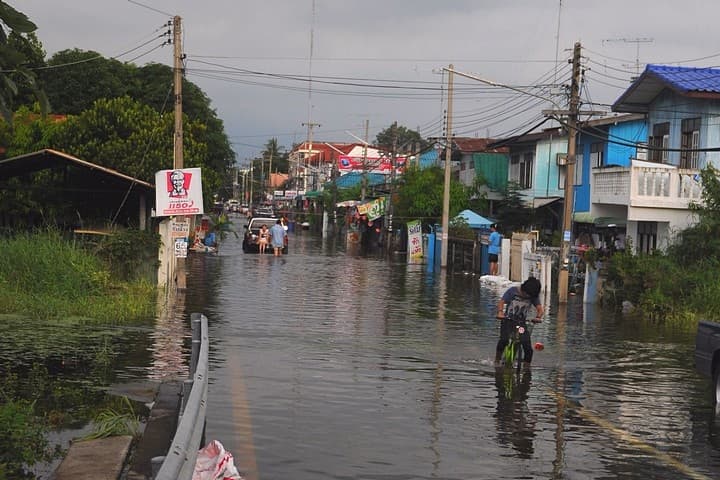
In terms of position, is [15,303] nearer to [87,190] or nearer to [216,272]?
[87,190]

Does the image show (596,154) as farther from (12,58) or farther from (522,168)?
(12,58)

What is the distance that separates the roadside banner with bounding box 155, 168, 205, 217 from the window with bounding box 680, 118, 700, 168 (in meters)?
16.3

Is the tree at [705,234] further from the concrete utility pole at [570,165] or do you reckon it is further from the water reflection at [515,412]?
the water reflection at [515,412]

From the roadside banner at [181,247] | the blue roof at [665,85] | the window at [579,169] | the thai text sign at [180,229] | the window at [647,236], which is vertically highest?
the blue roof at [665,85]

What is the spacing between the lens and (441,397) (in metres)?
12.8

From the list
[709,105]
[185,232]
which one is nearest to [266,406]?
[185,232]

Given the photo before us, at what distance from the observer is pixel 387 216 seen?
65812mm

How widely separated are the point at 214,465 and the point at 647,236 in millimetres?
29892

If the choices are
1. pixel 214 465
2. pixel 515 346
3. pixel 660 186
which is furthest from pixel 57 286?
pixel 660 186

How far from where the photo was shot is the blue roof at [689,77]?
32594 mm

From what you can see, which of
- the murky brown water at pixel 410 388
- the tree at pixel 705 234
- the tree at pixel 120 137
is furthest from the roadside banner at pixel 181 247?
the tree at pixel 120 137

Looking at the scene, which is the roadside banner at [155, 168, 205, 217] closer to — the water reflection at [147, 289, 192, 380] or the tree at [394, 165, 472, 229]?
the water reflection at [147, 289, 192, 380]

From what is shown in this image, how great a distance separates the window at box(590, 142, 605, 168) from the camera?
42.6 m

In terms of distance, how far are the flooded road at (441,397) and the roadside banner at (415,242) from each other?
25456 millimetres
